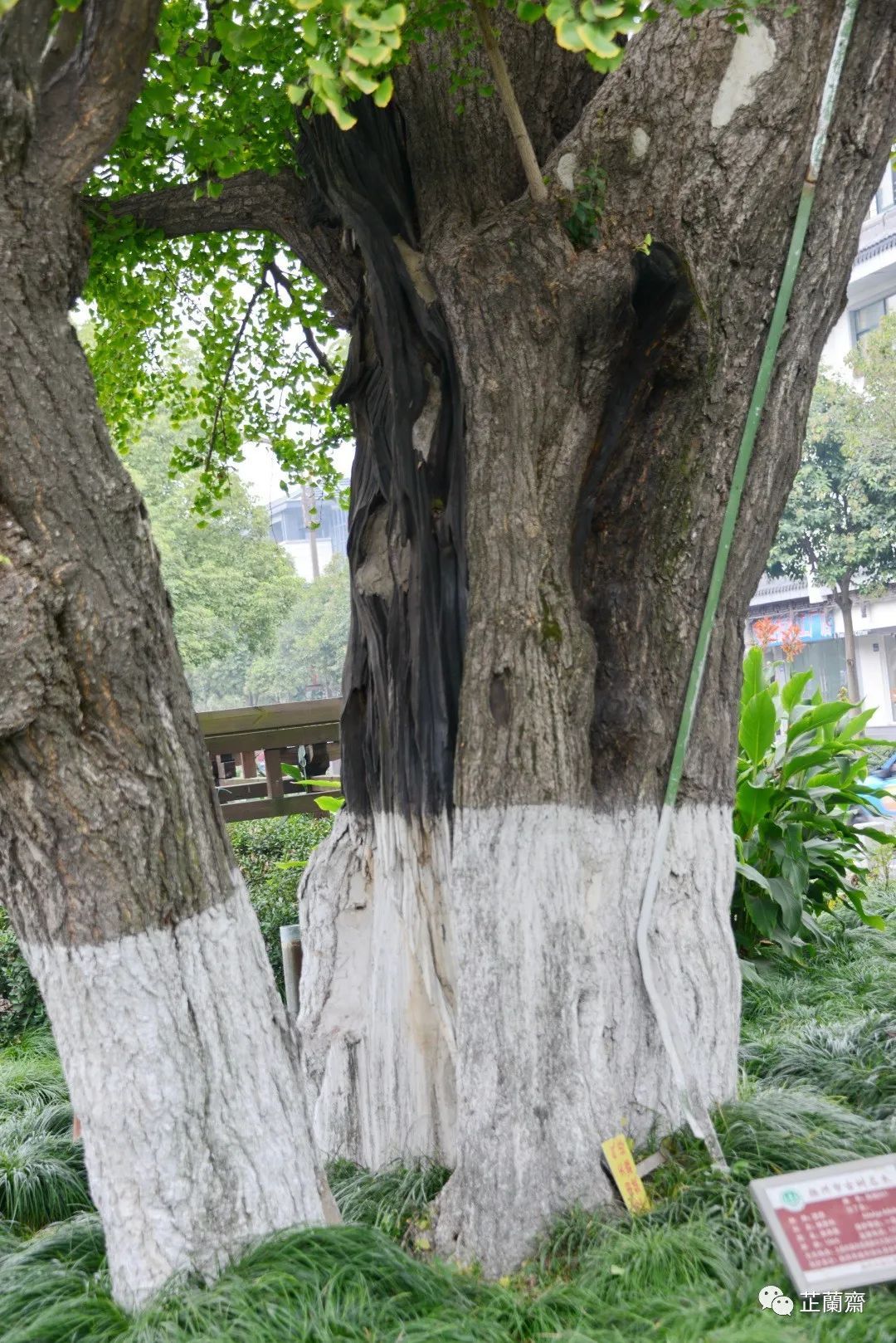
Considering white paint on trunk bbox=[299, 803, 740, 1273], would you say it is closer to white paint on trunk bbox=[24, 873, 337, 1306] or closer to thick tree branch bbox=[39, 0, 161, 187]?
white paint on trunk bbox=[24, 873, 337, 1306]

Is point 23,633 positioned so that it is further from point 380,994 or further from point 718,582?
point 718,582

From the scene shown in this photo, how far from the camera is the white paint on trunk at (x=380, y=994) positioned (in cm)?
365

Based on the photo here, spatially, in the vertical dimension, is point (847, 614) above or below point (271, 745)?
above

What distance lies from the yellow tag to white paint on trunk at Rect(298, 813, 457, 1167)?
0.65 metres

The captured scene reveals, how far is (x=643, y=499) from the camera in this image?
3.43m

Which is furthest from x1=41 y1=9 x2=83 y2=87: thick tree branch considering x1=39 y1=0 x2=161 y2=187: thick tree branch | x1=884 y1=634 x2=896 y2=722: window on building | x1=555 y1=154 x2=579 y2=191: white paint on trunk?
x1=884 y1=634 x2=896 y2=722: window on building

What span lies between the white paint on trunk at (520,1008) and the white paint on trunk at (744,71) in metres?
2.07

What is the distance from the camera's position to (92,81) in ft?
8.91

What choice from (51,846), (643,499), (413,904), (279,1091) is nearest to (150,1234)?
(279,1091)

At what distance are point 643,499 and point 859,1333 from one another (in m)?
2.20

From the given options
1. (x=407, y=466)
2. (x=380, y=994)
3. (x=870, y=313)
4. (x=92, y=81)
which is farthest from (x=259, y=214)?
(x=870, y=313)

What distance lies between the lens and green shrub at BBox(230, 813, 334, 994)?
23.3 ft

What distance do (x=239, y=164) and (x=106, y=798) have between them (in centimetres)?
228

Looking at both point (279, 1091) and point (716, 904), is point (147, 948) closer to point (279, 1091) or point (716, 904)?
point (279, 1091)
